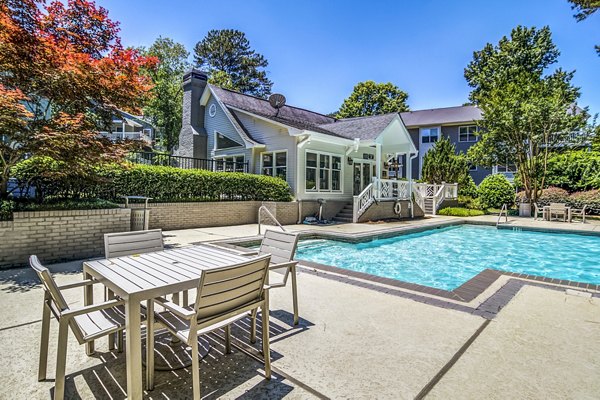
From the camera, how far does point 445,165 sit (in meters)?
21.8

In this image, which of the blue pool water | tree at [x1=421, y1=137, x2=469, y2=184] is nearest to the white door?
tree at [x1=421, y1=137, x2=469, y2=184]

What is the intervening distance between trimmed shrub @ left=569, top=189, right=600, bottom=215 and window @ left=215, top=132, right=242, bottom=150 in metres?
19.2

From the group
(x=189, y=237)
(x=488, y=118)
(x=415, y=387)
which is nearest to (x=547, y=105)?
(x=488, y=118)

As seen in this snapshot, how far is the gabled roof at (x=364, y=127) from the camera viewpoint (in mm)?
15961

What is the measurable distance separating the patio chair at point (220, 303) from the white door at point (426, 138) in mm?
30882

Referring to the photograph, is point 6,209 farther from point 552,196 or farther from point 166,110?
point 552,196

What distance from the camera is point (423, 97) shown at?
37875 millimetres

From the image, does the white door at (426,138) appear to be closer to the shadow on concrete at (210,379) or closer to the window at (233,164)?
the window at (233,164)

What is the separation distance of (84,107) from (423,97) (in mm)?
37897

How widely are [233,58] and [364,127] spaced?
29.2 m

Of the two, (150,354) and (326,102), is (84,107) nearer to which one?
(150,354)

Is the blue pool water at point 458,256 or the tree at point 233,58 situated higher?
the tree at point 233,58

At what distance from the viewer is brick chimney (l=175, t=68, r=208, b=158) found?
719 inches

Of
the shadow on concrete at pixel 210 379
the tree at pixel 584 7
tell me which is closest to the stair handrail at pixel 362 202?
the tree at pixel 584 7
